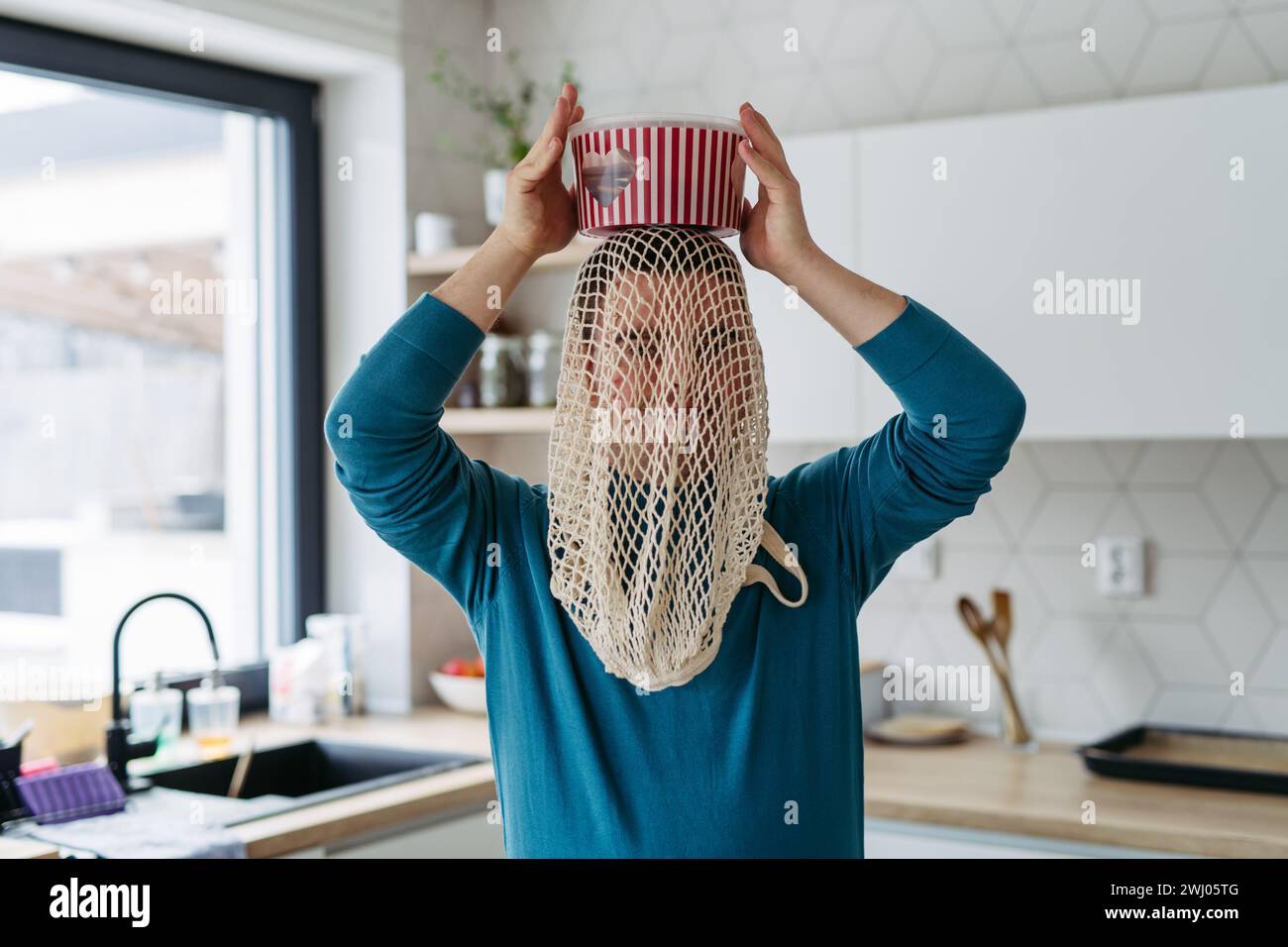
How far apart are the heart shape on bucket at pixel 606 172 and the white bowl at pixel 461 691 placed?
1807 mm

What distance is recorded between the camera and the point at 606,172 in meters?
1.11

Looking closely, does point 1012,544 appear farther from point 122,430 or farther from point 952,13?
point 122,430

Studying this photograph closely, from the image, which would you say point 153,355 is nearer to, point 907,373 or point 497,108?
point 497,108

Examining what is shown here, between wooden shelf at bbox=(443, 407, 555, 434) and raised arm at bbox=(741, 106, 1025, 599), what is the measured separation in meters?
1.59

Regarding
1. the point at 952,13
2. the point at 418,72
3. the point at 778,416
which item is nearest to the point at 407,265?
the point at 418,72

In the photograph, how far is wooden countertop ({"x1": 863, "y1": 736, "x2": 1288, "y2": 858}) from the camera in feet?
6.36

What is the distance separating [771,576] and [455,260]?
1.84 metres

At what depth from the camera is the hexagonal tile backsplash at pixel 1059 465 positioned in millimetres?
2379

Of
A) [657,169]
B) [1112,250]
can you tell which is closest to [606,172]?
[657,169]

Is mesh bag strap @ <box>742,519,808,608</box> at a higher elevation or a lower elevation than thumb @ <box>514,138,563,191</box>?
lower

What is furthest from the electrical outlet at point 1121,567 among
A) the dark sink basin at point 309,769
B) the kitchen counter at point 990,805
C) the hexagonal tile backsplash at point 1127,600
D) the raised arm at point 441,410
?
the raised arm at point 441,410

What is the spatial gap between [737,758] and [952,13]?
1998 mm

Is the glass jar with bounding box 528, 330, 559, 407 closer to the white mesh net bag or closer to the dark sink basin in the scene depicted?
the dark sink basin

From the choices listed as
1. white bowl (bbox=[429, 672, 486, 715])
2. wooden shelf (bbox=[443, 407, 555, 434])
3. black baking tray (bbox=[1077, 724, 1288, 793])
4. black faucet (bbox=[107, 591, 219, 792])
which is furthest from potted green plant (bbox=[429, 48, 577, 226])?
black baking tray (bbox=[1077, 724, 1288, 793])
